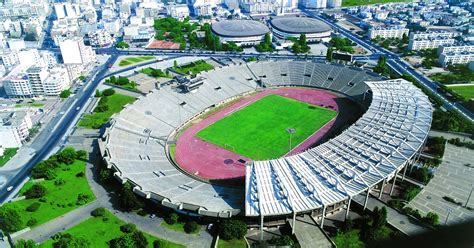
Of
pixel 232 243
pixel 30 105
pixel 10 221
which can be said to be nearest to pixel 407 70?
pixel 232 243

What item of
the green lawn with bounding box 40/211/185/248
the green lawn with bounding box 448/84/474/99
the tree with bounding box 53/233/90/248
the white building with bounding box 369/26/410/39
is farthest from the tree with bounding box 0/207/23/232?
the white building with bounding box 369/26/410/39

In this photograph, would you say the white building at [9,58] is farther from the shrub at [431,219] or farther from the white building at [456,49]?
the white building at [456,49]

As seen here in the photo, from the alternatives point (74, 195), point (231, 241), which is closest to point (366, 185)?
point (231, 241)

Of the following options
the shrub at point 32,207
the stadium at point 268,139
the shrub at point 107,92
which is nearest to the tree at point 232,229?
the stadium at point 268,139

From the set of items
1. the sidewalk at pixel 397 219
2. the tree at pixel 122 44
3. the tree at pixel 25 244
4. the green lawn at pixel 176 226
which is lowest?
the green lawn at pixel 176 226

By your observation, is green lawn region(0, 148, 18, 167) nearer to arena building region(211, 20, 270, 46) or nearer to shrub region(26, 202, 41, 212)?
shrub region(26, 202, 41, 212)

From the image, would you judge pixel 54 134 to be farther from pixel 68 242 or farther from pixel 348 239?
pixel 348 239
